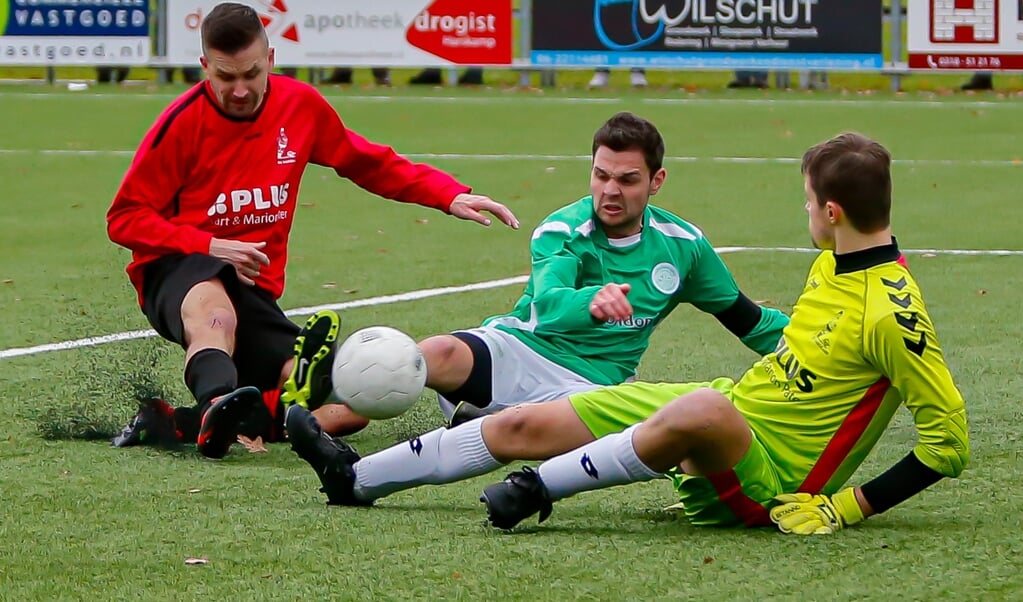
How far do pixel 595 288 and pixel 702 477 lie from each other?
85cm

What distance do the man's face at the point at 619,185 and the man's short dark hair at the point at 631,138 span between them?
0.02m

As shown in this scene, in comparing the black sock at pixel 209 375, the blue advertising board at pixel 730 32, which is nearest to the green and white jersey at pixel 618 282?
the black sock at pixel 209 375

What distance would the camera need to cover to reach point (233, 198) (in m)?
6.25

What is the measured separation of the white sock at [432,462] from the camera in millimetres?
4691

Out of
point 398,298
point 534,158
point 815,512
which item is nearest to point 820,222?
point 815,512

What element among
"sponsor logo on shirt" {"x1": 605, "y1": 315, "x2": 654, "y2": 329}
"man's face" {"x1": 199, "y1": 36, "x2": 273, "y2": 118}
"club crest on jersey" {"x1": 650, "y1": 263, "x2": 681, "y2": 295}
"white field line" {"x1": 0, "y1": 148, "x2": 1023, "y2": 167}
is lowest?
"sponsor logo on shirt" {"x1": 605, "y1": 315, "x2": 654, "y2": 329}

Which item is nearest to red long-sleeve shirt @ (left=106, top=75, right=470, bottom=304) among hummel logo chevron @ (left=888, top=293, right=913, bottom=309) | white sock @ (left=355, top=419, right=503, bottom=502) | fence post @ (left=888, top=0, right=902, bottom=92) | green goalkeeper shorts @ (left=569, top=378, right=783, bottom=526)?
white sock @ (left=355, top=419, right=503, bottom=502)

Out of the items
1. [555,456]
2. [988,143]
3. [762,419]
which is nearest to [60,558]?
[555,456]

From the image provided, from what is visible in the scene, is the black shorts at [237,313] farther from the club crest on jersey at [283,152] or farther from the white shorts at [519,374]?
the white shorts at [519,374]

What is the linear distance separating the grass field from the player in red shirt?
0.45 meters

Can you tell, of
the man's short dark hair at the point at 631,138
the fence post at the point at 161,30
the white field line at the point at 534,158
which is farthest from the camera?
the fence post at the point at 161,30

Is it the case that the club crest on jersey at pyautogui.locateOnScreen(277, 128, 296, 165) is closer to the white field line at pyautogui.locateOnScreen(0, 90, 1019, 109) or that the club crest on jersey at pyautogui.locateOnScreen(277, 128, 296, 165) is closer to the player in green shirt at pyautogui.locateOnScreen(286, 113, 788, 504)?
the player in green shirt at pyautogui.locateOnScreen(286, 113, 788, 504)

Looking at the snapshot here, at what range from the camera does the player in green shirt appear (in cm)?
540

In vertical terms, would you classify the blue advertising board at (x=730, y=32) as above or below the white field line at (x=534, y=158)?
above
